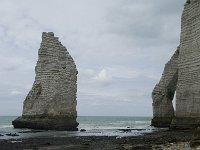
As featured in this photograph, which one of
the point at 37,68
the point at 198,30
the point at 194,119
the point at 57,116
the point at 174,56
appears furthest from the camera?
the point at 174,56

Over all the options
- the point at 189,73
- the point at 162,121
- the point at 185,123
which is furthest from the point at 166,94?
the point at 185,123

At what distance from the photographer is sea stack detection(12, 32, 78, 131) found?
43.8m

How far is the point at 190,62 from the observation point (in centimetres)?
3650

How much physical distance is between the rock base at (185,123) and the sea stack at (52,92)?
1218 centimetres

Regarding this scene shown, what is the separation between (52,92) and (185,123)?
15.7m

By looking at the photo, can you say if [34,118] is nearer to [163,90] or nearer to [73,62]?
[73,62]

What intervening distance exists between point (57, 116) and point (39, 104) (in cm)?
260

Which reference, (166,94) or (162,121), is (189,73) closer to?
(166,94)

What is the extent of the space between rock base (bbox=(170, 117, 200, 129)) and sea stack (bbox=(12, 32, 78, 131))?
1218cm

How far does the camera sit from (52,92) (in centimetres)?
4475

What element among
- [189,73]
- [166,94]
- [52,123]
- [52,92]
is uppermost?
[189,73]

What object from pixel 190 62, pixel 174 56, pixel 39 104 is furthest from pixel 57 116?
pixel 174 56

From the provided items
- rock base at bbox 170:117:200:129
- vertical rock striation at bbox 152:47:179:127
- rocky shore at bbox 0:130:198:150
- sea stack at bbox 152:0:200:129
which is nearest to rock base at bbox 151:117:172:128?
vertical rock striation at bbox 152:47:179:127

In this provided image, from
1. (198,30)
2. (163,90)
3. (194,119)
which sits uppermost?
(198,30)
